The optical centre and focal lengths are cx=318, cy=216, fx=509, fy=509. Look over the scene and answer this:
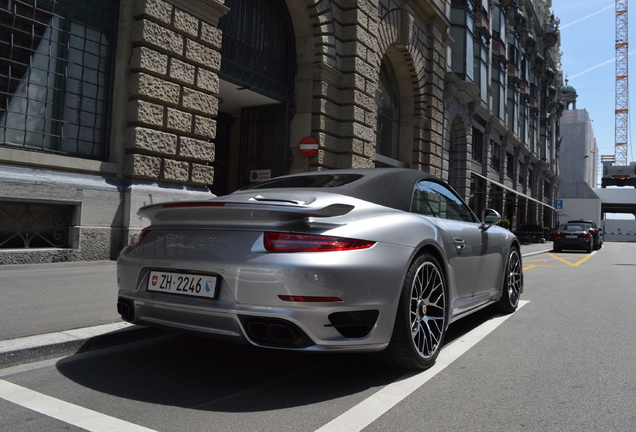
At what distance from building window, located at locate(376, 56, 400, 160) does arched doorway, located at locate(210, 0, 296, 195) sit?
5.00 metres

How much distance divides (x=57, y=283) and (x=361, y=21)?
1091 cm

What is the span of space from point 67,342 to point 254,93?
9842 millimetres

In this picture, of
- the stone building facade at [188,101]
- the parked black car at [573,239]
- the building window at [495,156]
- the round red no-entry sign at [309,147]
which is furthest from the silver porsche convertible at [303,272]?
the building window at [495,156]

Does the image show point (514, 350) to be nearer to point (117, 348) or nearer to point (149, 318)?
point (149, 318)

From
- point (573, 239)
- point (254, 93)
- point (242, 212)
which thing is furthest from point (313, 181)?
point (573, 239)

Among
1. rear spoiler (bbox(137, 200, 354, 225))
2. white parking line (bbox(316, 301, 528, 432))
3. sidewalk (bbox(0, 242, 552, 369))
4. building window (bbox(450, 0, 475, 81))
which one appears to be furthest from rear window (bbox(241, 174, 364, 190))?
building window (bbox(450, 0, 475, 81))

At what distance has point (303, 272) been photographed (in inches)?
106

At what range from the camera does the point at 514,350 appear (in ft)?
13.2

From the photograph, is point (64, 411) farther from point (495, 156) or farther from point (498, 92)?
point (495, 156)

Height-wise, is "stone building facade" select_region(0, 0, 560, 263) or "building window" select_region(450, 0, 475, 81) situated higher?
"building window" select_region(450, 0, 475, 81)

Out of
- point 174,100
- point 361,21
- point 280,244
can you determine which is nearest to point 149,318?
point 280,244

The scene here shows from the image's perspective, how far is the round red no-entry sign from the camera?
12766 mm

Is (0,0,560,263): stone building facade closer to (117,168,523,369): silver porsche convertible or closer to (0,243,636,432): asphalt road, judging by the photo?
(0,243,636,432): asphalt road

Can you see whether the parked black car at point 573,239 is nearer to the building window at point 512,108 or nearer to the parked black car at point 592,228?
the parked black car at point 592,228
